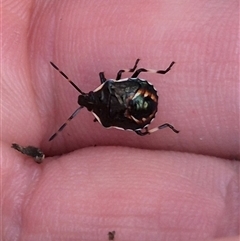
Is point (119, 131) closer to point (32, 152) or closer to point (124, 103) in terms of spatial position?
point (124, 103)

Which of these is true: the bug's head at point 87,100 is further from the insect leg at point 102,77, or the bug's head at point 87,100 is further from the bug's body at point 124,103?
the insect leg at point 102,77

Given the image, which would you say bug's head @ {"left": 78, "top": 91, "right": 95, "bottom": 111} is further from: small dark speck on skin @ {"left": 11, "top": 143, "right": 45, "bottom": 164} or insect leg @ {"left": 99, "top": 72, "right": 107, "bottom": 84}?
small dark speck on skin @ {"left": 11, "top": 143, "right": 45, "bottom": 164}

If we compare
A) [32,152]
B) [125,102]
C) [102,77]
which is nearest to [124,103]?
[125,102]

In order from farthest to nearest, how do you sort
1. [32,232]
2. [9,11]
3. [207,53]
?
[9,11] < [207,53] < [32,232]

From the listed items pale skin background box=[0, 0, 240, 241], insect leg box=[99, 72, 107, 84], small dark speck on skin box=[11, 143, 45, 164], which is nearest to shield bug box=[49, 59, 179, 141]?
insect leg box=[99, 72, 107, 84]

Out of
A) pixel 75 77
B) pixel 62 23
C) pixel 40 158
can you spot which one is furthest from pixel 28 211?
pixel 62 23

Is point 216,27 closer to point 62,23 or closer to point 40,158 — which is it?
point 62,23
